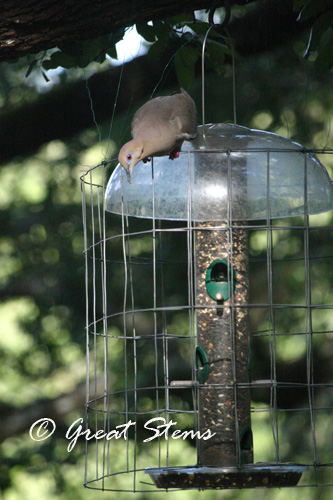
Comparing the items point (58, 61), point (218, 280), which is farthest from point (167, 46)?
point (218, 280)

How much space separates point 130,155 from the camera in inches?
134

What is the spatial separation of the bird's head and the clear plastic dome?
0.16 m

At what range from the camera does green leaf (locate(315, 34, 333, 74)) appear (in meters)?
3.71

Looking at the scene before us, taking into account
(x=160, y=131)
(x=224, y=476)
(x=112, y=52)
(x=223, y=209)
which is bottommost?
(x=224, y=476)

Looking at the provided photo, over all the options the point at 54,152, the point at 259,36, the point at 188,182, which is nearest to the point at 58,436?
the point at 54,152

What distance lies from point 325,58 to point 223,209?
0.81 metres

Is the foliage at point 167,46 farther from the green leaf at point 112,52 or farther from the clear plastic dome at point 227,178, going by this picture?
the clear plastic dome at point 227,178

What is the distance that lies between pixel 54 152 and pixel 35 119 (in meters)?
1.94

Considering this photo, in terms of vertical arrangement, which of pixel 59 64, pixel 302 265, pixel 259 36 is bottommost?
pixel 302 265

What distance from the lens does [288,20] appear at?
5.28 metres

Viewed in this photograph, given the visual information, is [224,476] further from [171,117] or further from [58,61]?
[58,61]

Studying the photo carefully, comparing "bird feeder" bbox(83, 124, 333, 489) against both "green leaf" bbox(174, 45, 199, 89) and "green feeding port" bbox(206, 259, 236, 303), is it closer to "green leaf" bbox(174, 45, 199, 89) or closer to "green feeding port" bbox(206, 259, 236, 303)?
"green feeding port" bbox(206, 259, 236, 303)

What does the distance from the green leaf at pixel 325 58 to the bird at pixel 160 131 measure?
2.04 ft

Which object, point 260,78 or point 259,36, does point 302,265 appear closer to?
point 260,78
